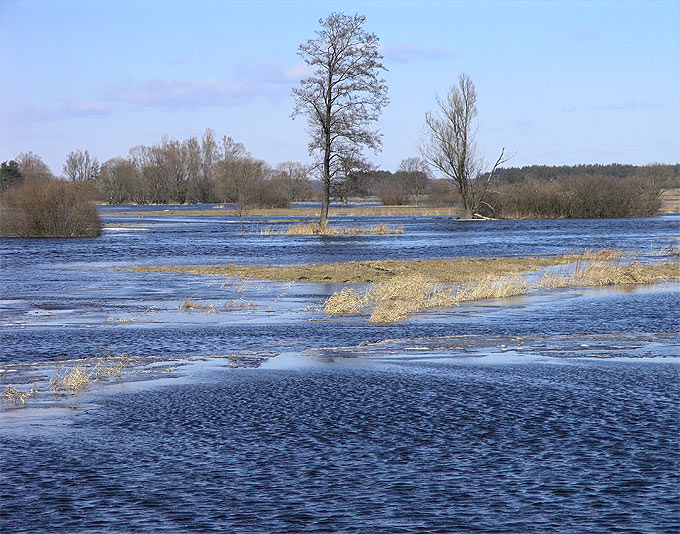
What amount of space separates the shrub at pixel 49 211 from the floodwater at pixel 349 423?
38.8 metres

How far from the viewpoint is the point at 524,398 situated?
436 inches

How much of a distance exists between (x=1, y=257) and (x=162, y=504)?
121 ft

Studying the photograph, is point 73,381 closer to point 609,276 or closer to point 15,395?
point 15,395

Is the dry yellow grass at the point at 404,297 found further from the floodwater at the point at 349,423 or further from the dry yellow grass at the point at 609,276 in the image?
the dry yellow grass at the point at 609,276

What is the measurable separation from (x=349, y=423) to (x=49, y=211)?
53396 millimetres

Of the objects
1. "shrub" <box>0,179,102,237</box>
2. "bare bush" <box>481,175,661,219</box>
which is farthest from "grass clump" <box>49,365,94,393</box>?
"bare bush" <box>481,175,661,219</box>

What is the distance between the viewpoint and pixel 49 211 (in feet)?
194

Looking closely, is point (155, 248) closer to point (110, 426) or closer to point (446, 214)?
point (110, 426)

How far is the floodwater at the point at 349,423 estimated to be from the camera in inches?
281

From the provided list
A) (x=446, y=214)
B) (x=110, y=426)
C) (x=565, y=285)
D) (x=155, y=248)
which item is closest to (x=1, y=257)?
(x=155, y=248)

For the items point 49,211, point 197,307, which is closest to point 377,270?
point 197,307

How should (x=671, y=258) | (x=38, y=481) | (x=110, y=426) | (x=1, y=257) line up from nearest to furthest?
(x=38, y=481) < (x=110, y=426) < (x=671, y=258) < (x=1, y=257)

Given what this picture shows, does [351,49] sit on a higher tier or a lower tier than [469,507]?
higher

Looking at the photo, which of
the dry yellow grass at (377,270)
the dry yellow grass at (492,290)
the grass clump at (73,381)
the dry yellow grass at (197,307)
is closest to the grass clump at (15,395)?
the grass clump at (73,381)
